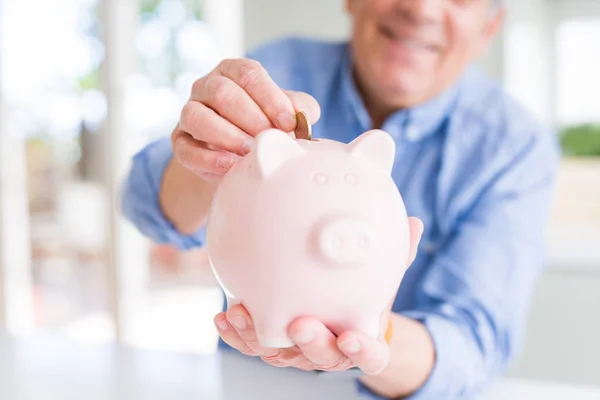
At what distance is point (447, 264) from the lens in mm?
1095

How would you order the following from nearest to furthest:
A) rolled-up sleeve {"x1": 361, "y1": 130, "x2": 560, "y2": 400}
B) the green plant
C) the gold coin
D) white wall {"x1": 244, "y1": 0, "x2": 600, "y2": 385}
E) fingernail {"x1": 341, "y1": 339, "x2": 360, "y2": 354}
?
fingernail {"x1": 341, "y1": 339, "x2": 360, "y2": 354}, the gold coin, rolled-up sleeve {"x1": 361, "y1": 130, "x2": 560, "y2": 400}, white wall {"x1": 244, "y1": 0, "x2": 600, "y2": 385}, the green plant

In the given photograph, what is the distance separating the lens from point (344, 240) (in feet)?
1.75

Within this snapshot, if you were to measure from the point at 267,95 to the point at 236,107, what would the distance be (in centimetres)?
3

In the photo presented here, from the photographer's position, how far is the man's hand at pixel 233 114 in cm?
64

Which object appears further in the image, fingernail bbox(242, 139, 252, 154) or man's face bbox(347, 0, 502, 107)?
man's face bbox(347, 0, 502, 107)

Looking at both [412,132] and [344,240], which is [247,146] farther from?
[412,132]

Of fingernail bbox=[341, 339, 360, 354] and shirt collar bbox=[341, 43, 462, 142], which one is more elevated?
shirt collar bbox=[341, 43, 462, 142]

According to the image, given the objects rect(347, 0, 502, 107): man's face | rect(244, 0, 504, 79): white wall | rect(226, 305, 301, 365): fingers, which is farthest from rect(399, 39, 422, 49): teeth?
rect(244, 0, 504, 79): white wall

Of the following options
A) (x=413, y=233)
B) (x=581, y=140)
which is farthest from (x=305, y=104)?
(x=581, y=140)

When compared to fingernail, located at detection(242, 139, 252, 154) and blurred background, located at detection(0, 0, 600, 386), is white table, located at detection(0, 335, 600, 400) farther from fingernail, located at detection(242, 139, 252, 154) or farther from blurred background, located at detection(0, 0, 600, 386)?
blurred background, located at detection(0, 0, 600, 386)

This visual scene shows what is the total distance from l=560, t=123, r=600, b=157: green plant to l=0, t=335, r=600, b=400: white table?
1.69 meters

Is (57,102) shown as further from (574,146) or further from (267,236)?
(267,236)

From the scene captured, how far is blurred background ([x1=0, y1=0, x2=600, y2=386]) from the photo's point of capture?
6.84ft

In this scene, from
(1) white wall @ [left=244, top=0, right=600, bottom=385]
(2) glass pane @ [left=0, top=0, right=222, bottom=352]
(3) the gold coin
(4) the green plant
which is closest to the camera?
(3) the gold coin
